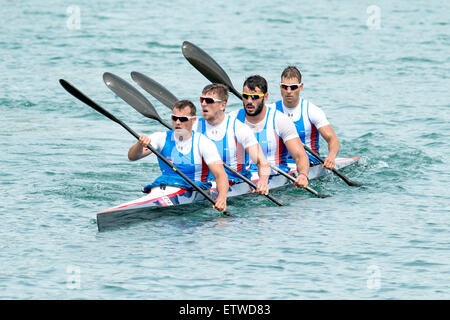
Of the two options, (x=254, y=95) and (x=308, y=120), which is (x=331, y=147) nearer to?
(x=308, y=120)

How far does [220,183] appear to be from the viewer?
11133mm

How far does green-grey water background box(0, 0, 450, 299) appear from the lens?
31.8ft

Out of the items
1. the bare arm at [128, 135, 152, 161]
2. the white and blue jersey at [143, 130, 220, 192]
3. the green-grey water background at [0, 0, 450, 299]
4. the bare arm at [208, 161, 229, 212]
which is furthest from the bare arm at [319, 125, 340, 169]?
the bare arm at [128, 135, 152, 161]

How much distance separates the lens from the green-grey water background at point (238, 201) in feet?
31.8

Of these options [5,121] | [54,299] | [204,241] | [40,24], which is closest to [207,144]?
[204,241]

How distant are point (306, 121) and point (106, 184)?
3213 mm

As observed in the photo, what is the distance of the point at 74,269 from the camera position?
980 cm

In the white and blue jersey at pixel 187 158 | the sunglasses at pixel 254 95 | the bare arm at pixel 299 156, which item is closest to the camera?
the white and blue jersey at pixel 187 158

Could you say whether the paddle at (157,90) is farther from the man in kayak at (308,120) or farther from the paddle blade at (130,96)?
the man in kayak at (308,120)

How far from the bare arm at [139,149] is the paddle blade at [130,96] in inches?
50.1

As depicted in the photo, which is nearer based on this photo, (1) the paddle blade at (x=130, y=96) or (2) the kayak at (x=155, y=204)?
(2) the kayak at (x=155, y=204)

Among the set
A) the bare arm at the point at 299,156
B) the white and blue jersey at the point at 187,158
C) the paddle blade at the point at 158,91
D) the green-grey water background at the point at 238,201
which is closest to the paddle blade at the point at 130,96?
the paddle blade at the point at 158,91

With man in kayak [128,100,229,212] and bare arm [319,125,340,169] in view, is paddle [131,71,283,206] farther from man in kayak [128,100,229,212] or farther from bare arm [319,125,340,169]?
bare arm [319,125,340,169]
